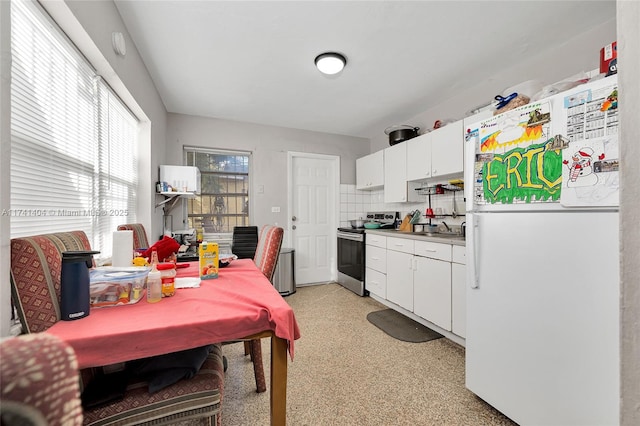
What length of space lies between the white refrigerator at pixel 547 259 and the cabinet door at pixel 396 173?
175 centimetres

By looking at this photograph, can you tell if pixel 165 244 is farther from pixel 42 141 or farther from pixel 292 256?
pixel 292 256

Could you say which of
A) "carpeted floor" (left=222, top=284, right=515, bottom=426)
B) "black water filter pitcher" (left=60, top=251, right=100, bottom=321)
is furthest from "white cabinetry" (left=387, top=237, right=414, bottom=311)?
"black water filter pitcher" (left=60, top=251, right=100, bottom=321)

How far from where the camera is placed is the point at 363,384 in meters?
1.74

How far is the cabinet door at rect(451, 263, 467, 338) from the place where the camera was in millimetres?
2145

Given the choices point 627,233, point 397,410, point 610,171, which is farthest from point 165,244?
point 610,171

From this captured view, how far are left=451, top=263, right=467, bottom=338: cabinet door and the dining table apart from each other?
1718 millimetres

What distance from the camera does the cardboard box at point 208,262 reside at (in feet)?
4.56

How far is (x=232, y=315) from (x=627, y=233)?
107cm

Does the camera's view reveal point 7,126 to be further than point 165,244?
No

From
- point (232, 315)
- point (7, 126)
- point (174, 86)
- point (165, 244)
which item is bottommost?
point (232, 315)

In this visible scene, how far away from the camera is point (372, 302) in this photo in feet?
11.0

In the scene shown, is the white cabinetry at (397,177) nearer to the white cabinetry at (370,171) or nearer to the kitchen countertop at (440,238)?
the white cabinetry at (370,171)

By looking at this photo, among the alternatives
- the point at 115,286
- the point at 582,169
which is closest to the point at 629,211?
the point at 582,169

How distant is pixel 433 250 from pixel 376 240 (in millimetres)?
961
